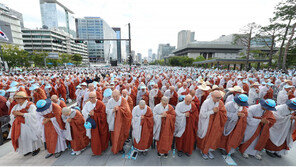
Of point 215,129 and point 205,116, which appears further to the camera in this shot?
point 205,116

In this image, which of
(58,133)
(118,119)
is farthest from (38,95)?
(118,119)

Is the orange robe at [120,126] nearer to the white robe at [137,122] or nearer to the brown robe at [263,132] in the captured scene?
the white robe at [137,122]

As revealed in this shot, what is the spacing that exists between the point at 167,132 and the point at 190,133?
767 mm

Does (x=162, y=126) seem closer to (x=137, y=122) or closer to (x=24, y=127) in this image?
(x=137, y=122)

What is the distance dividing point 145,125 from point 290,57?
4085 cm

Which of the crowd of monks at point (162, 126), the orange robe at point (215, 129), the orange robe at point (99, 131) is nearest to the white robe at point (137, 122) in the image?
the crowd of monks at point (162, 126)

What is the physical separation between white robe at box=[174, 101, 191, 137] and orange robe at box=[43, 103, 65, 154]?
3.60 m

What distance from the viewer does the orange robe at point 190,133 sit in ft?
12.4

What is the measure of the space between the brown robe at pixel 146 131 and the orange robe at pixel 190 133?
98 cm

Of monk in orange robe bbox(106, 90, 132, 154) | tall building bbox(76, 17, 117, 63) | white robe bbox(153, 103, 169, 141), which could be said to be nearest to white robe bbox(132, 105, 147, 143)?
monk in orange robe bbox(106, 90, 132, 154)

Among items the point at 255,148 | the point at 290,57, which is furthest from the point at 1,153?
the point at 290,57

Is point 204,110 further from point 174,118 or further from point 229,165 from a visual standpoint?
point 229,165

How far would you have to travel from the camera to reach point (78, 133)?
3.77m

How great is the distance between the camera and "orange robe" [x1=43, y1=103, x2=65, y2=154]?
363cm
